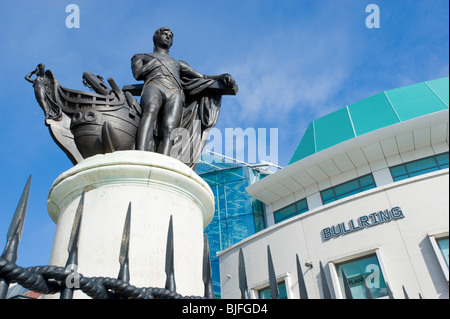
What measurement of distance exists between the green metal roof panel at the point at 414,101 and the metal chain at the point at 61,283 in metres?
20.8

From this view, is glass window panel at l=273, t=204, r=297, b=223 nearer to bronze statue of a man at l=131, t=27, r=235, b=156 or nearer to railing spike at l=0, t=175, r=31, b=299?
bronze statue of a man at l=131, t=27, r=235, b=156

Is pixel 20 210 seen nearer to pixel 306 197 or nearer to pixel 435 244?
pixel 435 244

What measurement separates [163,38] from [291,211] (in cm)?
1924

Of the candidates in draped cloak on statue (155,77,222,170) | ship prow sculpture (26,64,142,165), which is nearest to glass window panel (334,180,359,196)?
draped cloak on statue (155,77,222,170)

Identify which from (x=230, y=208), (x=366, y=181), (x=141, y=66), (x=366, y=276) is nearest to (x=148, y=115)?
(x=141, y=66)

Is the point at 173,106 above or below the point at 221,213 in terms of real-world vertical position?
below

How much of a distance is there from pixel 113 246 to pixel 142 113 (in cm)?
149

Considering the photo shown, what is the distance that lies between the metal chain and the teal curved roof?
20603 millimetres

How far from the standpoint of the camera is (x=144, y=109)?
3.38 m

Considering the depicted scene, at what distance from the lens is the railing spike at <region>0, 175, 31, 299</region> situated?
1.16 metres

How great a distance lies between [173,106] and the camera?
357cm

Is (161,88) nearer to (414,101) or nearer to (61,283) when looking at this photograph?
(61,283)

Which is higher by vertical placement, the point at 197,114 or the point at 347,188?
the point at 347,188
